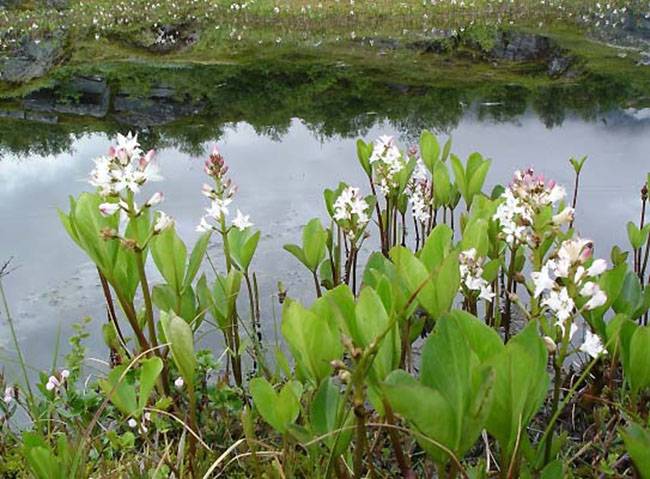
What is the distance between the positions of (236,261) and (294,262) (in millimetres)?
788

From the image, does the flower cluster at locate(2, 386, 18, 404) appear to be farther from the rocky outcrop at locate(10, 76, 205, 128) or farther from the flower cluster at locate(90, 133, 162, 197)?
the rocky outcrop at locate(10, 76, 205, 128)

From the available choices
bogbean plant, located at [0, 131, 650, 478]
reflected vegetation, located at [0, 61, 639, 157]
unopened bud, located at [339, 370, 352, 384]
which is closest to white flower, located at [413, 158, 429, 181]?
bogbean plant, located at [0, 131, 650, 478]

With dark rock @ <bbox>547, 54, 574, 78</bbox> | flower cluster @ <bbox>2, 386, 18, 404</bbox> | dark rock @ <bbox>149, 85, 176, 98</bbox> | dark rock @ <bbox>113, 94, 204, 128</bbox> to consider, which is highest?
dark rock @ <bbox>547, 54, 574, 78</bbox>

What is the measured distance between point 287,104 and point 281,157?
4.85 feet

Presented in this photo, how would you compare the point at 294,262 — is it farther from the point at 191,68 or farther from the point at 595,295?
the point at 191,68

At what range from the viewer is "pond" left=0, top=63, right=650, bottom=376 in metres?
3.16

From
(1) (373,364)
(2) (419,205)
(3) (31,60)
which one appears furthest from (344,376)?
(3) (31,60)

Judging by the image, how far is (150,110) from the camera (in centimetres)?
587

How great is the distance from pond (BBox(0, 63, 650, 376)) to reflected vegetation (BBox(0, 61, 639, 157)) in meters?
0.03

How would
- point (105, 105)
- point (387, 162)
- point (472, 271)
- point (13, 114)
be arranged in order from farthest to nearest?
point (105, 105) < point (13, 114) < point (387, 162) < point (472, 271)

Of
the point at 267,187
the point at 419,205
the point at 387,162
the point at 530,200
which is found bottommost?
the point at 267,187

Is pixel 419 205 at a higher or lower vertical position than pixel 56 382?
higher

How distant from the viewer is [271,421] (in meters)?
1.52

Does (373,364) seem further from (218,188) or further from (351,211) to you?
(351,211)
